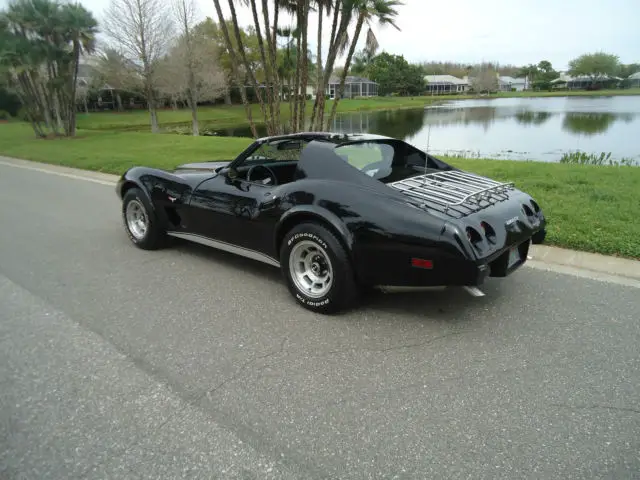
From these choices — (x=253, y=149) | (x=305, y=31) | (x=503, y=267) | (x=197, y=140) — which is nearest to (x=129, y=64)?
(x=197, y=140)

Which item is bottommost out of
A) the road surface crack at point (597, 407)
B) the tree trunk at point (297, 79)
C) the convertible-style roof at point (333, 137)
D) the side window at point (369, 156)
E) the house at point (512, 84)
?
the road surface crack at point (597, 407)

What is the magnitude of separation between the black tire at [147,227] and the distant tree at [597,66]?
14928 cm

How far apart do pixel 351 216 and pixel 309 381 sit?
121cm

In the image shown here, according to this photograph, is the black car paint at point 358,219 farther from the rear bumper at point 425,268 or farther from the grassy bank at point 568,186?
the grassy bank at point 568,186

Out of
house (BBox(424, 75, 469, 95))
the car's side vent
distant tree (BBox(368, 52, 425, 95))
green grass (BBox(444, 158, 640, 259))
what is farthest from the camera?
house (BBox(424, 75, 469, 95))

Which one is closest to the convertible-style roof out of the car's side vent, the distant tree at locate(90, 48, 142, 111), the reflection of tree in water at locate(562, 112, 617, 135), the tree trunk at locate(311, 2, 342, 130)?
the car's side vent

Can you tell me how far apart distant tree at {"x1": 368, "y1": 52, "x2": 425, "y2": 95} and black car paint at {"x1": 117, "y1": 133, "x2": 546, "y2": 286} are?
102 m

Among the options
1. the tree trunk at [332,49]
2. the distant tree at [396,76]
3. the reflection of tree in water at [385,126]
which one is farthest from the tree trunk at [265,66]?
the distant tree at [396,76]

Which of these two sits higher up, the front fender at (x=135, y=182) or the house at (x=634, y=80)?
the house at (x=634, y=80)

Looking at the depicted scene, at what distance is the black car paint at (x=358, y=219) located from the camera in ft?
9.88

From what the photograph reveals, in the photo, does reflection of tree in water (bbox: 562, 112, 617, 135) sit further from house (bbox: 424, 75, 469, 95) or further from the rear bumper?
house (bbox: 424, 75, 469, 95)

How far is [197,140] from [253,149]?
14667 millimetres

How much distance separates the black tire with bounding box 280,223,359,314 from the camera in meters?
3.34

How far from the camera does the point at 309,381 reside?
270 centimetres
